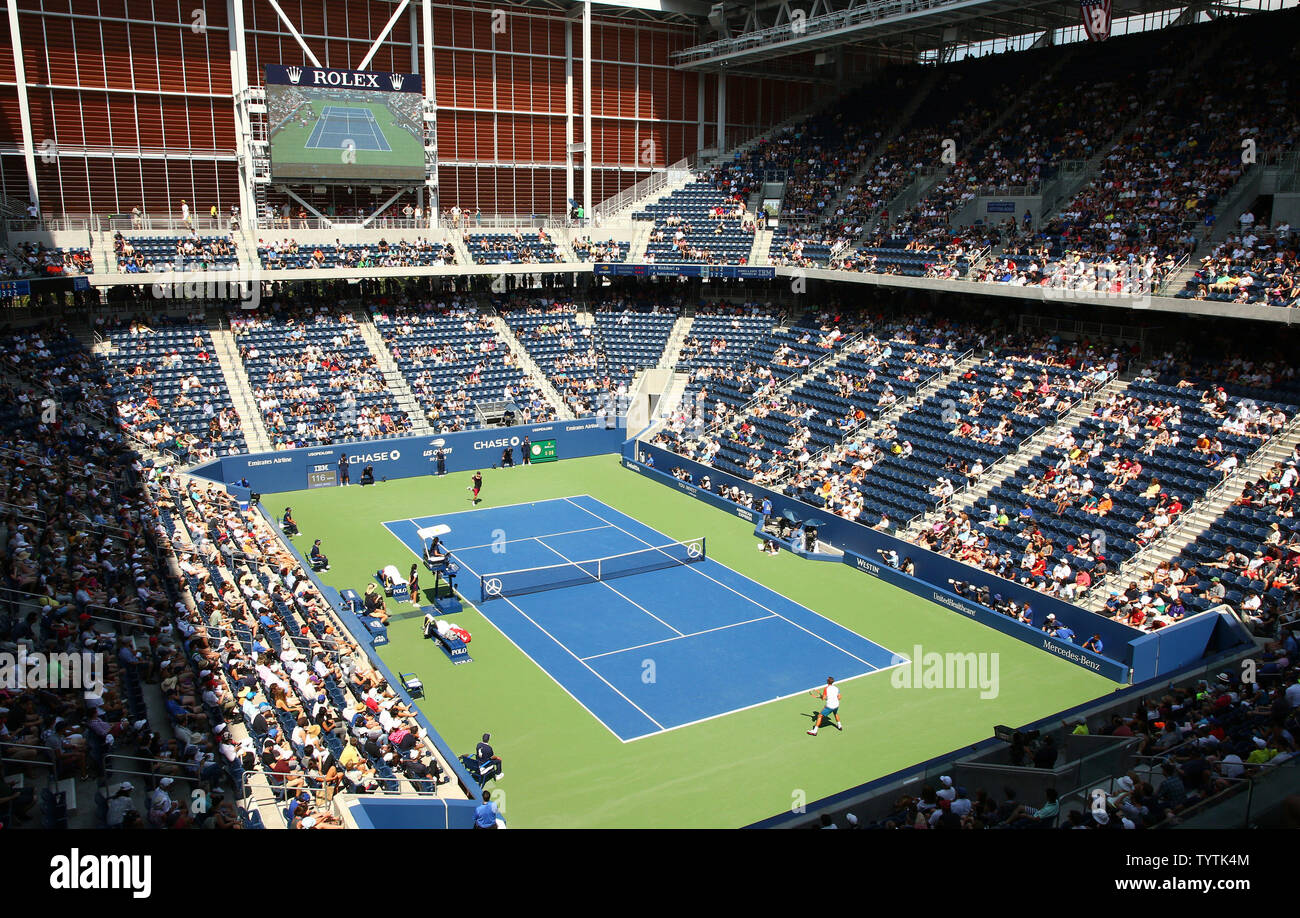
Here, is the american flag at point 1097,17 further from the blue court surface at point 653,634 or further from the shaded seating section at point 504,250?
the shaded seating section at point 504,250

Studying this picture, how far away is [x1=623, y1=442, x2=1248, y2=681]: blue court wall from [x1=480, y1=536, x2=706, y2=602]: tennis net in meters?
4.46

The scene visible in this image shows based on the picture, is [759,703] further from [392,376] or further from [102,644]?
[392,376]

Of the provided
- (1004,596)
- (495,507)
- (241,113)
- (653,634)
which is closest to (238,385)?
(241,113)

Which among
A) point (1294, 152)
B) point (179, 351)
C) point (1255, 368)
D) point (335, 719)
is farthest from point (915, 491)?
point (179, 351)

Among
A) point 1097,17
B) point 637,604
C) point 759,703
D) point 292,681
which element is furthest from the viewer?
point 1097,17

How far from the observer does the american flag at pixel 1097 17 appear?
35.7 metres

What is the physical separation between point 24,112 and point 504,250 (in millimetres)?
20294

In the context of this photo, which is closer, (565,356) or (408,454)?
(408,454)

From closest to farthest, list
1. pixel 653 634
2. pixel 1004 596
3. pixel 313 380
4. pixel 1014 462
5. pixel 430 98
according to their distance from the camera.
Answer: pixel 653 634 → pixel 1004 596 → pixel 1014 462 → pixel 313 380 → pixel 430 98

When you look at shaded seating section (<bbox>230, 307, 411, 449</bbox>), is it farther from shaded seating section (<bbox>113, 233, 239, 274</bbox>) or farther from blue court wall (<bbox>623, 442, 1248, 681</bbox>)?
blue court wall (<bbox>623, 442, 1248, 681</bbox>)

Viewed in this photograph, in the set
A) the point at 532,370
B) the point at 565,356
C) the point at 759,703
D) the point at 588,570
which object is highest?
A: the point at 565,356

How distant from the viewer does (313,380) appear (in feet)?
138

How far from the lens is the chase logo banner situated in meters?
42.2
